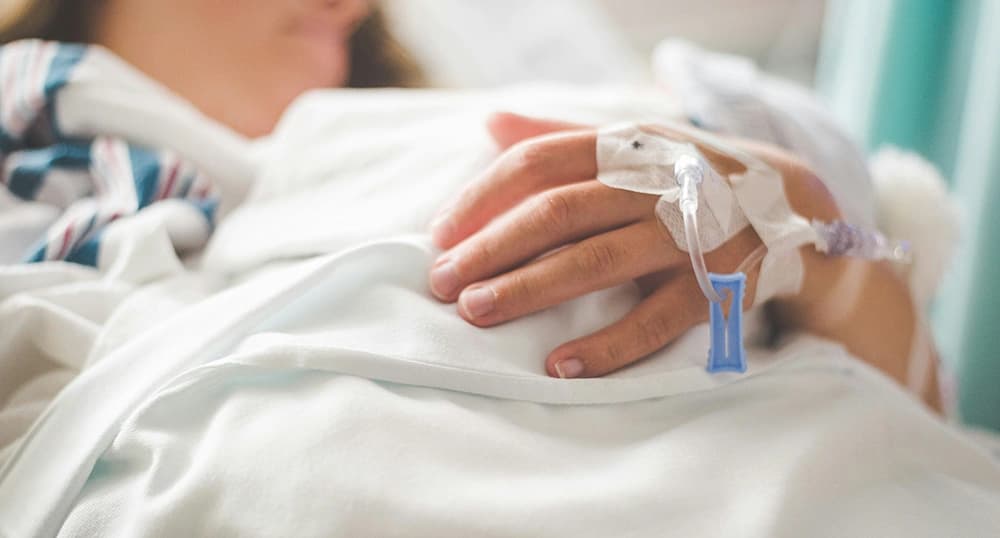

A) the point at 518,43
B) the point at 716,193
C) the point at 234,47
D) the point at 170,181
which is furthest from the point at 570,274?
the point at 518,43

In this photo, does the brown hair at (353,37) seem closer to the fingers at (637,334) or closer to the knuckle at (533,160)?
the knuckle at (533,160)

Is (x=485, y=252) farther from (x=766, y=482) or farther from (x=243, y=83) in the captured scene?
(x=243, y=83)

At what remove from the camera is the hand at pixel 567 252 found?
1.79 ft

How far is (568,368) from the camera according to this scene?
535 mm

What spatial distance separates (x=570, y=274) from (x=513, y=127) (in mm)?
158

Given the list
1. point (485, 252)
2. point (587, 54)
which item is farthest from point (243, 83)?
point (485, 252)

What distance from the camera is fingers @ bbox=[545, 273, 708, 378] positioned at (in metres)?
0.54

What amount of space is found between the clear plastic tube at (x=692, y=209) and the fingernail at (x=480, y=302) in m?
0.14

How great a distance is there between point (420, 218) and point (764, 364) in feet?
0.96

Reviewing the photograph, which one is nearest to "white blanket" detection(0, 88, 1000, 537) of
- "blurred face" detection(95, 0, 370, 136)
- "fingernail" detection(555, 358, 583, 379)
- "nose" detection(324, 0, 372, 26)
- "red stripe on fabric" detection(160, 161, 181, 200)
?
"fingernail" detection(555, 358, 583, 379)

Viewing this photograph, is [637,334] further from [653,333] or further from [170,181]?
[170,181]

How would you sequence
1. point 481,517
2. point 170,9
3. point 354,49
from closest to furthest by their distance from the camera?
point 481,517
point 170,9
point 354,49

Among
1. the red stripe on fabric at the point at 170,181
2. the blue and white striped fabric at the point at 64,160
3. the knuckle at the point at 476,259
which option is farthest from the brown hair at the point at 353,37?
the knuckle at the point at 476,259

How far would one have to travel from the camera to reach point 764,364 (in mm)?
596
